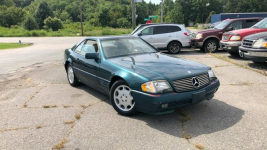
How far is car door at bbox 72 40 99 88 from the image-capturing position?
184 inches

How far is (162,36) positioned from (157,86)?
8522 millimetres

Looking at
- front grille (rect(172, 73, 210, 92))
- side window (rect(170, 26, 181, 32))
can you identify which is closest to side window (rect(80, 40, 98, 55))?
front grille (rect(172, 73, 210, 92))

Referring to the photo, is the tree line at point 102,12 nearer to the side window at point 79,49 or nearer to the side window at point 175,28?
the side window at point 175,28

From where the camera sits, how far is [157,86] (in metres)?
3.42

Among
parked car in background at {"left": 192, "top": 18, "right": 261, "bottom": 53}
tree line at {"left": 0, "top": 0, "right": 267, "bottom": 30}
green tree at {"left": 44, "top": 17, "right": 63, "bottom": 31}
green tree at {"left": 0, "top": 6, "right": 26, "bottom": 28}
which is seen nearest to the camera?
parked car in background at {"left": 192, "top": 18, "right": 261, "bottom": 53}

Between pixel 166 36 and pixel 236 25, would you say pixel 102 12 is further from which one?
pixel 236 25

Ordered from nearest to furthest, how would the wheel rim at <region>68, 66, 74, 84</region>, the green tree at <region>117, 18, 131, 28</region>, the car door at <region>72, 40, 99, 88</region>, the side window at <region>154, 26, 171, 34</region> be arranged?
the car door at <region>72, 40, 99, 88</region> → the wheel rim at <region>68, 66, 74, 84</region> → the side window at <region>154, 26, 171, 34</region> → the green tree at <region>117, 18, 131, 28</region>

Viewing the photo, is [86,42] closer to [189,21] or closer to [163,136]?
[163,136]

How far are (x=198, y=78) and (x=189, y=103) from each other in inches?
19.3

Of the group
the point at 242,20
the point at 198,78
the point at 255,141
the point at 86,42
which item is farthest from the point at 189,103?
the point at 242,20

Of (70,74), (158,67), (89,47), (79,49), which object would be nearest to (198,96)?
(158,67)

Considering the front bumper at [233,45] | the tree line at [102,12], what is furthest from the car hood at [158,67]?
the tree line at [102,12]

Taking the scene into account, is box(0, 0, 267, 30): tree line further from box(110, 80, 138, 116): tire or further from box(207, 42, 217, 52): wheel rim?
box(110, 80, 138, 116): tire

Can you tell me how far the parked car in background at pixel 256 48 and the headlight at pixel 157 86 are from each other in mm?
4990
